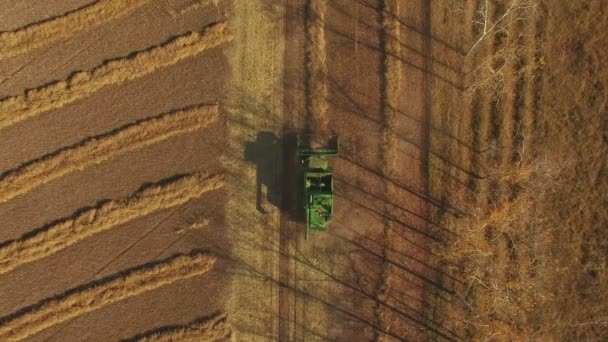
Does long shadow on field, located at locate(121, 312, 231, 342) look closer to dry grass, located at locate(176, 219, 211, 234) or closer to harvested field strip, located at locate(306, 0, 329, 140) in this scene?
dry grass, located at locate(176, 219, 211, 234)

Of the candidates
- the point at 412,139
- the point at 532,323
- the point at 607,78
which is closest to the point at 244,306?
the point at 412,139

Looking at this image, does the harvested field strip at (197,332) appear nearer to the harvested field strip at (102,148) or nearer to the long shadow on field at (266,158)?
the long shadow on field at (266,158)

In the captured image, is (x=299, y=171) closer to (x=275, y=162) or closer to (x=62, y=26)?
(x=275, y=162)

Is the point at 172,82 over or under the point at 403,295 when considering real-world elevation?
over

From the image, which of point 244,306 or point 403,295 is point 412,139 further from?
point 244,306

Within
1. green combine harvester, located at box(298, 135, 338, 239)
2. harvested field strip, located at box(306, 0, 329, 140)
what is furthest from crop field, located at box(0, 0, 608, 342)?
green combine harvester, located at box(298, 135, 338, 239)

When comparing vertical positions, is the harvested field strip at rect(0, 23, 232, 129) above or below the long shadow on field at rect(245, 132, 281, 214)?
above
